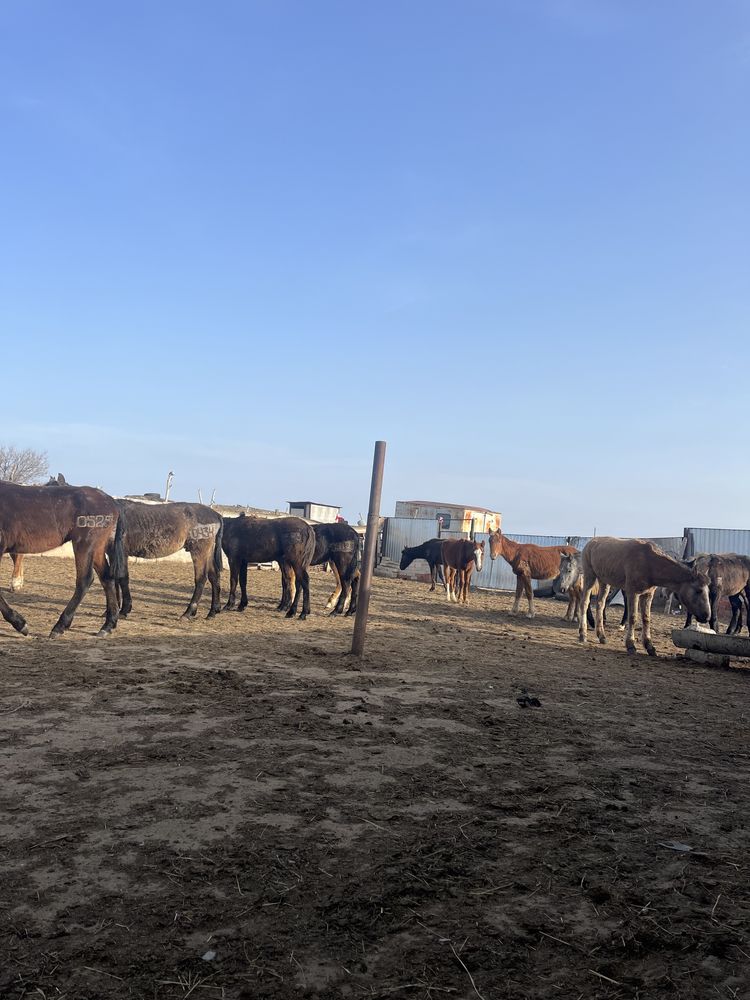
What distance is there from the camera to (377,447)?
381 inches

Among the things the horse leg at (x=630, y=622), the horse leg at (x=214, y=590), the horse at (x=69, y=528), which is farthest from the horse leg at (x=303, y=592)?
the horse leg at (x=630, y=622)

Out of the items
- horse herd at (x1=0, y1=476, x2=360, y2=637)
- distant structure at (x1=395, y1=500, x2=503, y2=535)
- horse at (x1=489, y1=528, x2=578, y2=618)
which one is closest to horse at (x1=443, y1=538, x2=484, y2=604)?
horse at (x1=489, y1=528, x2=578, y2=618)

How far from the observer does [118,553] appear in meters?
10.6

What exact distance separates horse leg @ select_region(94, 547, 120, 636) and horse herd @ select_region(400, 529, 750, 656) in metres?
8.55

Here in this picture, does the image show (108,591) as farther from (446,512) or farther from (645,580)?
(446,512)

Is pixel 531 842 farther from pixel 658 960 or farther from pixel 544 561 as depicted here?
pixel 544 561

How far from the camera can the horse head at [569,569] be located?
59.7 ft

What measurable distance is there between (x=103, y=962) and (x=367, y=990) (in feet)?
3.14

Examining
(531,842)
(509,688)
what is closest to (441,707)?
(509,688)

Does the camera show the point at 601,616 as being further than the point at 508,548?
No

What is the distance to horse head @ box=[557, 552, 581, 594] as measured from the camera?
18188mm

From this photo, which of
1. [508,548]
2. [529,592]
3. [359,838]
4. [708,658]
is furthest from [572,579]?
[359,838]

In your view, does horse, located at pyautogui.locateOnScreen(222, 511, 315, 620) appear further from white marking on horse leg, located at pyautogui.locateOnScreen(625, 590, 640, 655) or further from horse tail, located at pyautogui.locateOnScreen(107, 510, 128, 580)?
white marking on horse leg, located at pyautogui.locateOnScreen(625, 590, 640, 655)

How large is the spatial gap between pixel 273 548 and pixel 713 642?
8.20m
